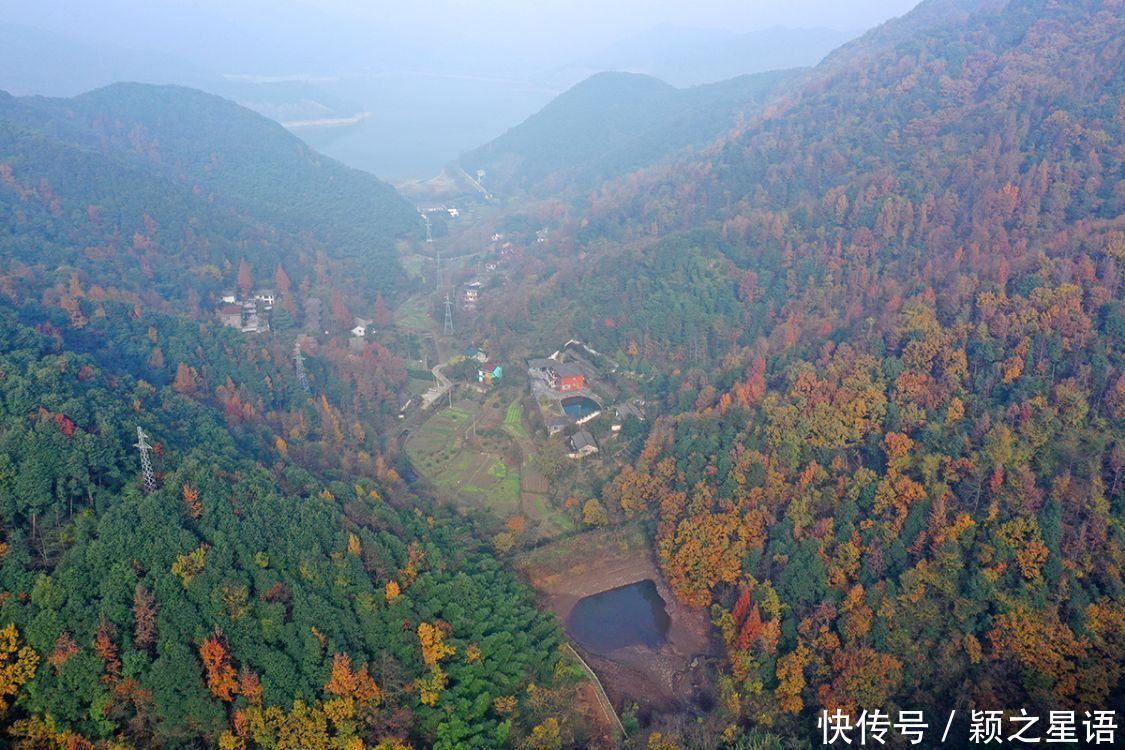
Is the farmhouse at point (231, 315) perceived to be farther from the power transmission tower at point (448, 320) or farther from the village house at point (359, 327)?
the power transmission tower at point (448, 320)

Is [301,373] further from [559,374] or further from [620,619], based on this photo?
[620,619]

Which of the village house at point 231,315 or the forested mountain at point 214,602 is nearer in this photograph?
the forested mountain at point 214,602

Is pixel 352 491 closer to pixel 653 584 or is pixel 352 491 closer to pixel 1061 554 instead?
pixel 653 584

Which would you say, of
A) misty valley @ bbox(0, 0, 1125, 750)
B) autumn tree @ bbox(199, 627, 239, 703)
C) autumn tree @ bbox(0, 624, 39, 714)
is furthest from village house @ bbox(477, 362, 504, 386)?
autumn tree @ bbox(0, 624, 39, 714)

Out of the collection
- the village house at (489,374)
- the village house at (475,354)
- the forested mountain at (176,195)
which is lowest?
the village house at (489,374)

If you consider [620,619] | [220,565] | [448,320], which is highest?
[448,320]

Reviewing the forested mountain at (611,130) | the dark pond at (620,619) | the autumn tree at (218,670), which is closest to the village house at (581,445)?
the dark pond at (620,619)

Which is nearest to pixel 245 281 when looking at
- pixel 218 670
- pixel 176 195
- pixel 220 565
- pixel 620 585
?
pixel 176 195
